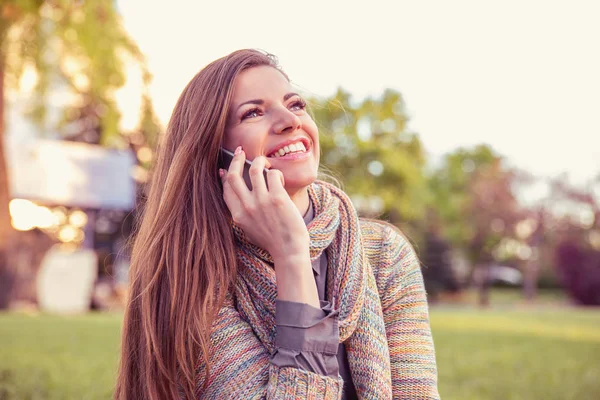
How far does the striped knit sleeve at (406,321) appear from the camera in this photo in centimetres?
221

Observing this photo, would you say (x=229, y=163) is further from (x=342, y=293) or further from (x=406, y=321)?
(x=406, y=321)

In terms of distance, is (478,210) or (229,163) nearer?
(229,163)

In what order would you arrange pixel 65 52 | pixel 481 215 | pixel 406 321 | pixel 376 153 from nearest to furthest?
pixel 406 321, pixel 65 52, pixel 376 153, pixel 481 215

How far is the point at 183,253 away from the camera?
2.25 meters

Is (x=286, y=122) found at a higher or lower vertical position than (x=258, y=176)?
higher

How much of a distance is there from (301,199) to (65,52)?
875 centimetres

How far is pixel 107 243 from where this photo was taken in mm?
26484

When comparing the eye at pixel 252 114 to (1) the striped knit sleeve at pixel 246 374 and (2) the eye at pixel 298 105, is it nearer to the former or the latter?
(2) the eye at pixel 298 105

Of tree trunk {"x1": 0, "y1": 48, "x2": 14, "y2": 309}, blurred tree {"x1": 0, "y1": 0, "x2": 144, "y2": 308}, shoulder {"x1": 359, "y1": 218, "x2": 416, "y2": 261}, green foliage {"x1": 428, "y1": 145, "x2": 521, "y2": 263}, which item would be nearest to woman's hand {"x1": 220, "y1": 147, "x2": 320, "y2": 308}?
shoulder {"x1": 359, "y1": 218, "x2": 416, "y2": 261}

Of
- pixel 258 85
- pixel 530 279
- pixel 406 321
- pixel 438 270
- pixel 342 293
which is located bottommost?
pixel 530 279

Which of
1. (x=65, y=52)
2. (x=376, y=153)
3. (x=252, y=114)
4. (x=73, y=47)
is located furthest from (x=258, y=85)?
(x=376, y=153)

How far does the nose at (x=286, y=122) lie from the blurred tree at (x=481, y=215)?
A: 3376cm

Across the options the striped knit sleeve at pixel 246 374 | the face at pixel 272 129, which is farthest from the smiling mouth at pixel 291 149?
the striped knit sleeve at pixel 246 374

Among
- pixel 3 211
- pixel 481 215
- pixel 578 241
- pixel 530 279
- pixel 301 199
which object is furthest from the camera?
pixel 530 279
